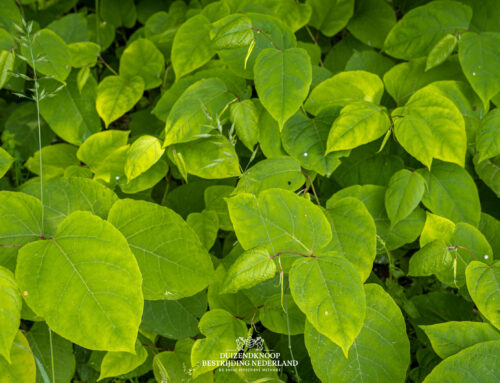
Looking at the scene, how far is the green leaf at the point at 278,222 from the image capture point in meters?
1.18

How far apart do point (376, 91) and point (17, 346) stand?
4.25 ft

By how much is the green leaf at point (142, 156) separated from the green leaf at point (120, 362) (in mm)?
507

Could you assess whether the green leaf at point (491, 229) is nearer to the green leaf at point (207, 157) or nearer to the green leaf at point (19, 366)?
the green leaf at point (207, 157)

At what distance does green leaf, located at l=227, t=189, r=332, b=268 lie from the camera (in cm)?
118

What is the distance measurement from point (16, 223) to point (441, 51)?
1366mm

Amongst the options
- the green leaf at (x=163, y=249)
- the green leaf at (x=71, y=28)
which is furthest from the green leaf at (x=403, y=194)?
the green leaf at (x=71, y=28)

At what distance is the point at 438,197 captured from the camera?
1.39m

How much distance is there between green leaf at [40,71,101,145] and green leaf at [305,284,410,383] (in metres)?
1.13

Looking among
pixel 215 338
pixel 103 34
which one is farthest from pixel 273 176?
pixel 103 34

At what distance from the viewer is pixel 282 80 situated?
133 cm

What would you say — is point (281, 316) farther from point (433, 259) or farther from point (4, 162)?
point (4, 162)

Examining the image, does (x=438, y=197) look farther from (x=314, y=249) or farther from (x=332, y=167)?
(x=314, y=249)

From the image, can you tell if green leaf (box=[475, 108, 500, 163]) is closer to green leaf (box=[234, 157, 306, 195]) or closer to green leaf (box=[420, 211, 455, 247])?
green leaf (box=[420, 211, 455, 247])

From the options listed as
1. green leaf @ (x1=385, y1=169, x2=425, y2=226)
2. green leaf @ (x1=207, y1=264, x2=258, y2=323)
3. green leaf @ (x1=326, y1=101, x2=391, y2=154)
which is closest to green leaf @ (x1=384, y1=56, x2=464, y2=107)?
green leaf @ (x1=326, y1=101, x2=391, y2=154)
